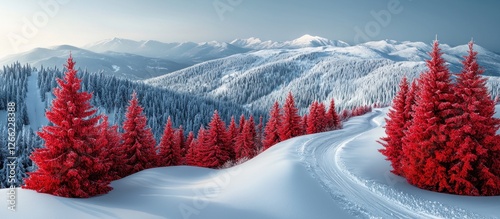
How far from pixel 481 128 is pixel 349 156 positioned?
10.3 metres

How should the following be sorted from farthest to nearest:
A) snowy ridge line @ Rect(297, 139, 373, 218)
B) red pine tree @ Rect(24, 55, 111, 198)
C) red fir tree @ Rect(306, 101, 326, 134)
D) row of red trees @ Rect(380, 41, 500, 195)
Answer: red fir tree @ Rect(306, 101, 326, 134) → row of red trees @ Rect(380, 41, 500, 195) → red pine tree @ Rect(24, 55, 111, 198) → snowy ridge line @ Rect(297, 139, 373, 218)

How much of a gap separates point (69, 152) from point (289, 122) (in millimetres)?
33486

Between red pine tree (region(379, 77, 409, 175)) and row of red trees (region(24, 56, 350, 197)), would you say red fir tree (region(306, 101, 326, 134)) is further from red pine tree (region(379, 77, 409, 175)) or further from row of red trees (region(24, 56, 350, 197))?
red pine tree (region(379, 77, 409, 175))

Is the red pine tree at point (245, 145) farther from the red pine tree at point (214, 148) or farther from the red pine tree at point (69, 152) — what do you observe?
the red pine tree at point (69, 152)

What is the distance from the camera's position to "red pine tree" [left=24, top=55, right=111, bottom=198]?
1614 cm

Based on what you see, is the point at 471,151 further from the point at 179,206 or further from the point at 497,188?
the point at 179,206

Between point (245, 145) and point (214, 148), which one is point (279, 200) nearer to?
point (214, 148)

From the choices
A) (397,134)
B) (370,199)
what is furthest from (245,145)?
(370,199)

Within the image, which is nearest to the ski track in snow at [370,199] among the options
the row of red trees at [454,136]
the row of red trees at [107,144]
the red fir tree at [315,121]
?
the row of red trees at [454,136]

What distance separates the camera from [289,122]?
46.0 metres

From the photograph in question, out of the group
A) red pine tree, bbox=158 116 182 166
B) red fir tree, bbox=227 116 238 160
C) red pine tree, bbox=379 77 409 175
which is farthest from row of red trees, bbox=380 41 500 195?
red fir tree, bbox=227 116 238 160

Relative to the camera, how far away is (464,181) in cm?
1697

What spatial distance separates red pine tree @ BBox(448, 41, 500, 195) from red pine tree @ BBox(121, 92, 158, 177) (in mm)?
27332

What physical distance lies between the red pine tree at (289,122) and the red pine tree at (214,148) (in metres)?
9.19
